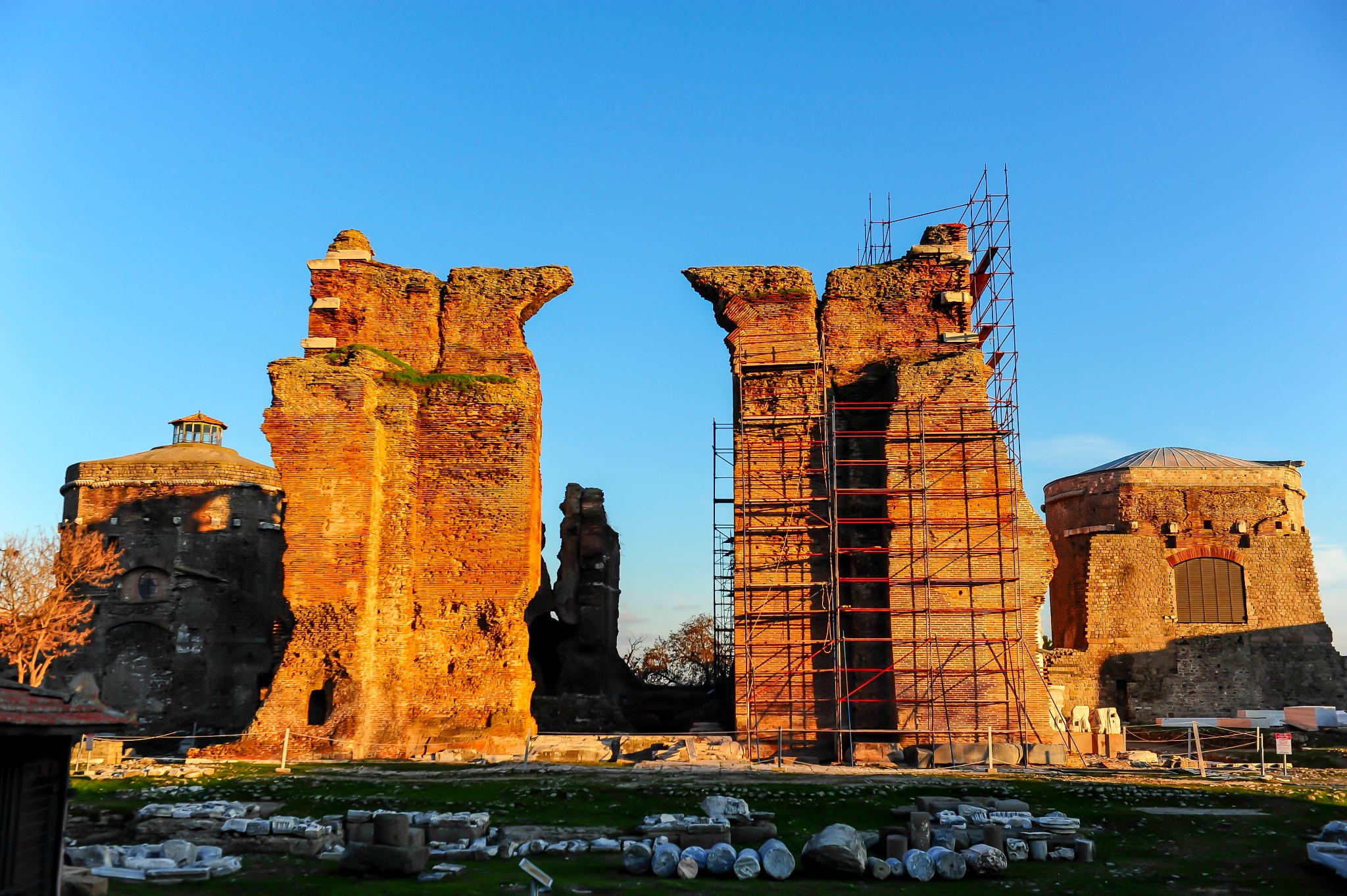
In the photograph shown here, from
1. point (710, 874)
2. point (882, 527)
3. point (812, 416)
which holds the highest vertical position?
point (812, 416)

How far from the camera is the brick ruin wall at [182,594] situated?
84.0ft

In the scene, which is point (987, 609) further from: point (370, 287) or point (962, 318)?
point (370, 287)

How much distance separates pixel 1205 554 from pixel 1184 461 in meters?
2.87

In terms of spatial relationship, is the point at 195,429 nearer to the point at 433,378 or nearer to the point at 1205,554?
the point at 433,378

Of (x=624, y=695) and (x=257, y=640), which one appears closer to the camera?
(x=624, y=695)

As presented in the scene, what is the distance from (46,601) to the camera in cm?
2262

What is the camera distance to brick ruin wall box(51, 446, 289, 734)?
25609mm

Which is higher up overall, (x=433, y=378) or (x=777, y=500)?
(x=433, y=378)

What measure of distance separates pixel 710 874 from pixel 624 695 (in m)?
15.5

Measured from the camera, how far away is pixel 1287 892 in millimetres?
8242

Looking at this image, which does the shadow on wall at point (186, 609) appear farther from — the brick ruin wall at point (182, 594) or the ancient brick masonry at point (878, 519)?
the ancient brick masonry at point (878, 519)

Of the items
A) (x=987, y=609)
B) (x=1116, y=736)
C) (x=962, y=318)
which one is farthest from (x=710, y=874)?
(x=962, y=318)

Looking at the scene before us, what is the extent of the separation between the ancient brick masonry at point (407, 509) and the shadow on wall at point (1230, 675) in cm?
1448

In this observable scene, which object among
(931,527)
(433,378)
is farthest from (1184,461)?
(433,378)
